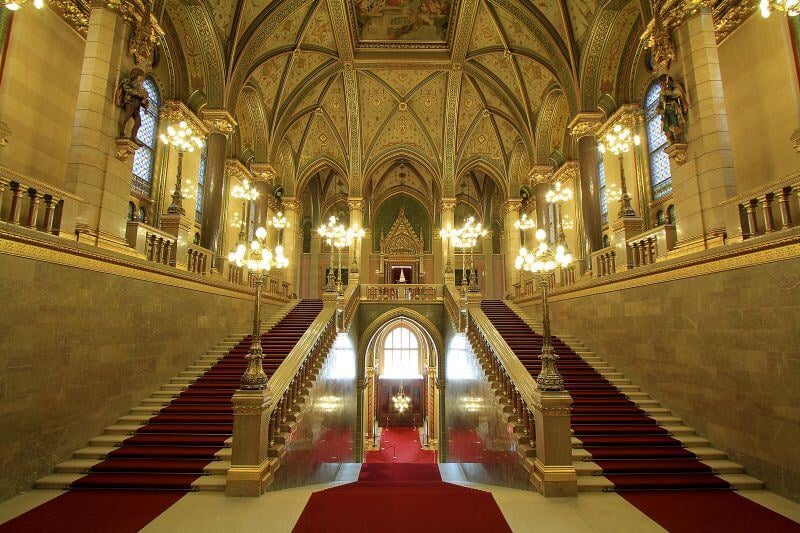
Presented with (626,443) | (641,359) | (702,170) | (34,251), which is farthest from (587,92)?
(34,251)

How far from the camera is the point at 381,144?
2069 cm

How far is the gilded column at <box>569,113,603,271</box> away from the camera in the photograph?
12.6 meters

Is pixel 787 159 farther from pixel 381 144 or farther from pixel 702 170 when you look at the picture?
pixel 381 144

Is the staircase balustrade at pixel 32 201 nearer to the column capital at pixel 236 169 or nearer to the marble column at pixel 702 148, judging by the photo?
the column capital at pixel 236 169

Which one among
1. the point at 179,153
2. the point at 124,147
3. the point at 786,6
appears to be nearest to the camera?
the point at 786,6

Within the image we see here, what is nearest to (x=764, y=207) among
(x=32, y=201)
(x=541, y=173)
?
(x=32, y=201)

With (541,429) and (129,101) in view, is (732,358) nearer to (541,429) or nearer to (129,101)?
(541,429)

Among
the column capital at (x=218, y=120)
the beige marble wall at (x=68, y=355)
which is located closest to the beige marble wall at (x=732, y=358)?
the beige marble wall at (x=68, y=355)

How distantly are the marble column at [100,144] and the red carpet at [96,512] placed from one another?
13.8ft

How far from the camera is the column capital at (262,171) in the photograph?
56.3 feet

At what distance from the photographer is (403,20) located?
1627cm

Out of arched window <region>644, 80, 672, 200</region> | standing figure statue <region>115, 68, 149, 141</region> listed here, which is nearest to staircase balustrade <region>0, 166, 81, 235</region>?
standing figure statue <region>115, 68, 149, 141</region>

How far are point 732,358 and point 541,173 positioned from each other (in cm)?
1276

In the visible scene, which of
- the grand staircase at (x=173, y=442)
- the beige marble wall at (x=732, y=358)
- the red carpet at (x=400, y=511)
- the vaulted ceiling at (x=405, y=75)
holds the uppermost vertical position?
the vaulted ceiling at (x=405, y=75)
